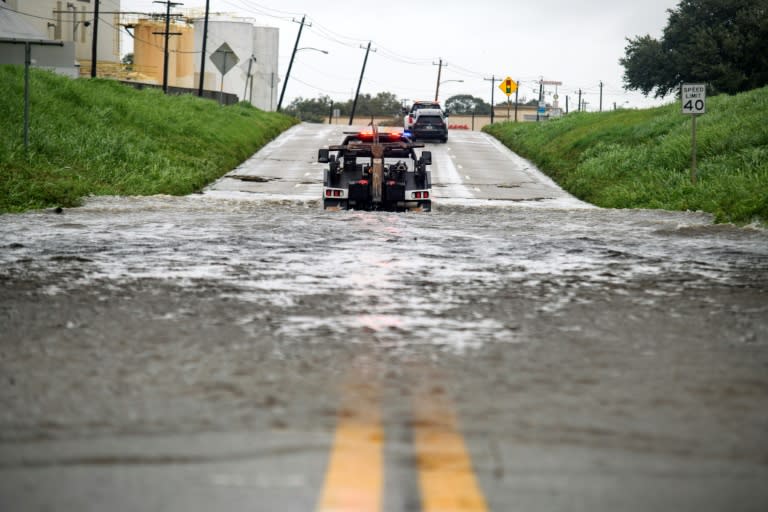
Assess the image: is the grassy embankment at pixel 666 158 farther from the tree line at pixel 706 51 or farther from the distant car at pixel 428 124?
the tree line at pixel 706 51

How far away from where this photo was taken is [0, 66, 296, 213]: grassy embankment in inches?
961

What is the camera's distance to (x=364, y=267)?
11234mm

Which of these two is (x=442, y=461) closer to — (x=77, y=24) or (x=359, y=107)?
(x=77, y=24)

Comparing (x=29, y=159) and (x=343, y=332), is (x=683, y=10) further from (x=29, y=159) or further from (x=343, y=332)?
(x=343, y=332)

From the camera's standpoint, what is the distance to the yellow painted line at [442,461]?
375 centimetres

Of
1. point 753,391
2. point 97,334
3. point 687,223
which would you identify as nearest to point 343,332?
point 97,334

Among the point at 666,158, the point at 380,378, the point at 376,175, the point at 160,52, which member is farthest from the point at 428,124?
the point at 380,378

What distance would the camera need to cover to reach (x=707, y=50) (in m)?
68.4

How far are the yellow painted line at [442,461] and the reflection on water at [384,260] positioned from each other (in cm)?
185

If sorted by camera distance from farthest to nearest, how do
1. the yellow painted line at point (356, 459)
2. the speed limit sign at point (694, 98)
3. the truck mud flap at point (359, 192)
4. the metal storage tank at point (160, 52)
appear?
the metal storage tank at point (160, 52), the speed limit sign at point (694, 98), the truck mud flap at point (359, 192), the yellow painted line at point (356, 459)

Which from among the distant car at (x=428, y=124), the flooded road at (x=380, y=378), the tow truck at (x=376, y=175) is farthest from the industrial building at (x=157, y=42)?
the flooded road at (x=380, y=378)

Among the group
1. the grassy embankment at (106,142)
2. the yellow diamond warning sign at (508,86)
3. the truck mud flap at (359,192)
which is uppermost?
the yellow diamond warning sign at (508,86)

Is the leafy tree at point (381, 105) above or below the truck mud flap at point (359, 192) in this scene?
above

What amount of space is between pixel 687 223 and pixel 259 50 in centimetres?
10285
